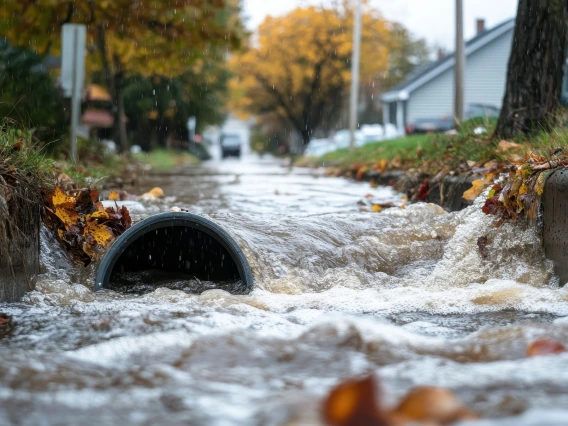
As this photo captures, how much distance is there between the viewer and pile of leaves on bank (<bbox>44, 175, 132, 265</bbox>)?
210 inches

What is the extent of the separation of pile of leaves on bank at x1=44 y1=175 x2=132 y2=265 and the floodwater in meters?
0.12

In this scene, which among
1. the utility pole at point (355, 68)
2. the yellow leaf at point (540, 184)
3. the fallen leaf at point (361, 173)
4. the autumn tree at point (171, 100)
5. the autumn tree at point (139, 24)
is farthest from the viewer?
the autumn tree at point (171, 100)

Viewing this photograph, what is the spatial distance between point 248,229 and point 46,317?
2110 millimetres

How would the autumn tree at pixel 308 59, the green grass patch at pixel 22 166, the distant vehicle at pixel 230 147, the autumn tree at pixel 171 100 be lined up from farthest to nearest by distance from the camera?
→ 1. the distant vehicle at pixel 230 147
2. the autumn tree at pixel 308 59
3. the autumn tree at pixel 171 100
4. the green grass patch at pixel 22 166

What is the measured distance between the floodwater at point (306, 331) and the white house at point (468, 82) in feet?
113

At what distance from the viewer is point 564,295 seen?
15.1 feet

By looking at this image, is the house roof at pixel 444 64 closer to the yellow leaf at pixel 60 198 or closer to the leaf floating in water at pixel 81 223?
the leaf floating in water at pixel 81 223

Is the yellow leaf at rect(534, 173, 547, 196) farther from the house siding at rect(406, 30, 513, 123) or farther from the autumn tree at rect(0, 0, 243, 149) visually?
the house siding at rect(406, 30, 513, 123)

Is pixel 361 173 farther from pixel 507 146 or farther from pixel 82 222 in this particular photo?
pixel 82 222

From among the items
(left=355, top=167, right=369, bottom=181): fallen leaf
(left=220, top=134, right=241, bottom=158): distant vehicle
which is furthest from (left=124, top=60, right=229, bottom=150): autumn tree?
(left=355, top=167, right=369, bottom=181): fallen leaf

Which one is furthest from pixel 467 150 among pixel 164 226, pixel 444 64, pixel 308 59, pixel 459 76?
pixel 308 59

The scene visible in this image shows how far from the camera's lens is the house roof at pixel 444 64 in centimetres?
4109

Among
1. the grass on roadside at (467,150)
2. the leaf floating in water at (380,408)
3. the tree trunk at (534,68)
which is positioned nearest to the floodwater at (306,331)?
the leaf floating in water at (380,408)

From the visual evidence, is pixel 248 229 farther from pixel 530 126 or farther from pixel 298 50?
pixel 298 50
